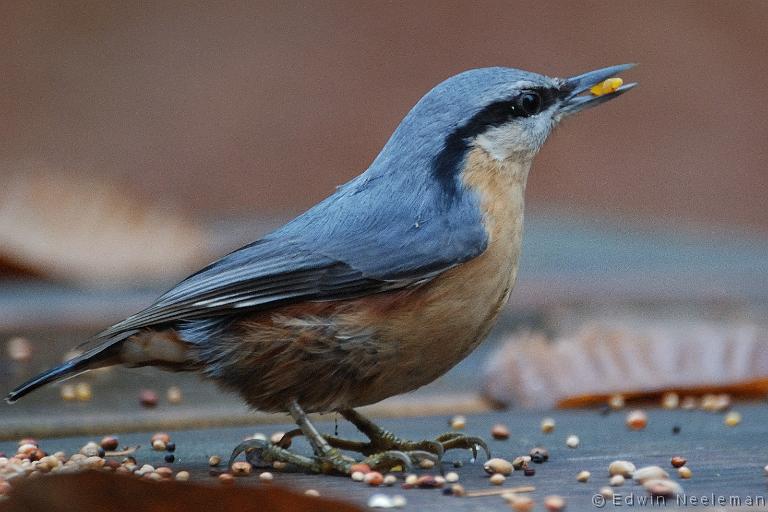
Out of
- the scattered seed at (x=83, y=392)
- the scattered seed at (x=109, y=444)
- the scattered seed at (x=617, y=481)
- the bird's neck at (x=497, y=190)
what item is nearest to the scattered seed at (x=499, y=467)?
the scattered seed at (x=617, y=481)

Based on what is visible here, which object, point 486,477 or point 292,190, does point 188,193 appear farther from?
point 486,477

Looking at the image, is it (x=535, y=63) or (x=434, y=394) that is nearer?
(x=434, y=394)

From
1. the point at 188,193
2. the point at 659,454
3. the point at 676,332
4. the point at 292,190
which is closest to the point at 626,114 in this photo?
the point at 292,190

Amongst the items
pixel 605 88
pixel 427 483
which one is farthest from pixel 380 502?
pixel 605 88

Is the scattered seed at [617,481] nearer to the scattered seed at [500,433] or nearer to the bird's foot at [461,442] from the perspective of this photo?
the bird's foot at [461,442]

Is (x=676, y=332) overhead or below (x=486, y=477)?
overhead

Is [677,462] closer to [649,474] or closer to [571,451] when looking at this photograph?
[649,474]

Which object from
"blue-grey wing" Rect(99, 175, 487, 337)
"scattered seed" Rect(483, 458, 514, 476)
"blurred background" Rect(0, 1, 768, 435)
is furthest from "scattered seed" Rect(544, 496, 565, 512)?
"blurred background" Rect(0, 1, 768, 435)

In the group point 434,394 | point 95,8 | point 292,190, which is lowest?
point 434,394
